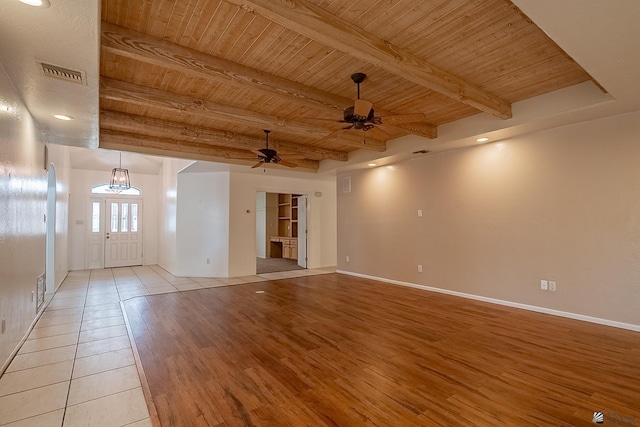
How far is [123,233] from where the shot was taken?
→ 365 inches

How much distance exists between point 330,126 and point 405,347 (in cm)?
332

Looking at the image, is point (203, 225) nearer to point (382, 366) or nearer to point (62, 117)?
point (62, 117)

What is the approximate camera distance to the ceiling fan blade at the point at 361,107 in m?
3.07

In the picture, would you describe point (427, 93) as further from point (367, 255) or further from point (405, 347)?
point (367, 255)

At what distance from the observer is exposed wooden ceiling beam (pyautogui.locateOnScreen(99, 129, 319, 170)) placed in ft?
16.0

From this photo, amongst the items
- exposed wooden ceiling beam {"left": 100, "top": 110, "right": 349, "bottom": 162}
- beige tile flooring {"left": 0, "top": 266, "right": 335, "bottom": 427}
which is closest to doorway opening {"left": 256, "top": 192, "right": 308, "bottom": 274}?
exposed wooden ceiling beam {"left": 100, "top": 110, "right": 349, "bottom": 162}

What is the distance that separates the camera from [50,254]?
526 cm

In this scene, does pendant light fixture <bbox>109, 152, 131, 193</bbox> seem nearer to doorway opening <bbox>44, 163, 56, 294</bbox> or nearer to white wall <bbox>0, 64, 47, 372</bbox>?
doorway opening <bbox>44, 163, 56, 294</bbox>

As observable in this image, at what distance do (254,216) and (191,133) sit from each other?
10.1 feet

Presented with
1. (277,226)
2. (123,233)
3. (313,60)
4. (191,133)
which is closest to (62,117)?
(191,133)

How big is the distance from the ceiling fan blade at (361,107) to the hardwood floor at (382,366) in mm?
2409

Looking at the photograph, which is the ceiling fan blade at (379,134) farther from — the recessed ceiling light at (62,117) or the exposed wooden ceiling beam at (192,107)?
the recessed ceiling light at (62,117)

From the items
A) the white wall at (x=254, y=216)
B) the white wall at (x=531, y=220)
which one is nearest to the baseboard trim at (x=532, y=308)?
the white wall at (x=531, y=220)

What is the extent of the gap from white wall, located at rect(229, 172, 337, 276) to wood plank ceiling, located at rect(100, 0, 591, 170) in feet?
9.25
